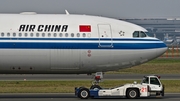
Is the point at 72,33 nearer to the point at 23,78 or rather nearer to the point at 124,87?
the point at 124,87

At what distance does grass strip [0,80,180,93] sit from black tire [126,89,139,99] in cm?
610

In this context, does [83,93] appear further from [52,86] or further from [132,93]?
[52,86]

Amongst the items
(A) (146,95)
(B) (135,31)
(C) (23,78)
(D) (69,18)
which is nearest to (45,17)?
(D) (69,18)

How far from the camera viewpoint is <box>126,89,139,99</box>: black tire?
32581 millimetres

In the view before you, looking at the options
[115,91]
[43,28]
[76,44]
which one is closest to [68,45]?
[76,44]

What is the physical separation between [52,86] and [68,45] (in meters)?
10.4

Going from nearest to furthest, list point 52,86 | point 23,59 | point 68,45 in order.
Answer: point 23,59, point 68,45, point 52,86

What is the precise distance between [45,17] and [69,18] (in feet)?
4.39

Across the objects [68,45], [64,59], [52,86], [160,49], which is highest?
[68,45]

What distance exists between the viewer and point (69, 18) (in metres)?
32.2

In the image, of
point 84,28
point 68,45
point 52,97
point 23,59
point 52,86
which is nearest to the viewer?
point 23,59

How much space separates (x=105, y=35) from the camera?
105 feet

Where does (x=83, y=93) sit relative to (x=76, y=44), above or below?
below

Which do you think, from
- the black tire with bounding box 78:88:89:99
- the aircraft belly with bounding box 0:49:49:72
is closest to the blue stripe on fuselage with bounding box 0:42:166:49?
the aircraft belly with bounding box 0:49:49:72
